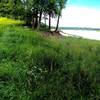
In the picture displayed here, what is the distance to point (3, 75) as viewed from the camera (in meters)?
6.32

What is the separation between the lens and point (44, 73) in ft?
22.7

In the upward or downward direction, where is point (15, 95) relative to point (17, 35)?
downward

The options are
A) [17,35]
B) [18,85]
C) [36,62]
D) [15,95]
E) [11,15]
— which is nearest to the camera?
[15,95]

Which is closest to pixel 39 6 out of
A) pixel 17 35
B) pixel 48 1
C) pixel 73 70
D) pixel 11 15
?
pixel 48 1

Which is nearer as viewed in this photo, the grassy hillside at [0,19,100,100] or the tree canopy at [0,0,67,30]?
the grassy hillside at [0,19,100,100]

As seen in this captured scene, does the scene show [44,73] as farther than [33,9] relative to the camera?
No

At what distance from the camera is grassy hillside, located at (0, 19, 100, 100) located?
614 cm

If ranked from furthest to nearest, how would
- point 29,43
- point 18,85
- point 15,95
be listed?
point 29,43, point 18,85, point 15,95

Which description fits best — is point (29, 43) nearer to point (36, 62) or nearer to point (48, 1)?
point (36, 62)

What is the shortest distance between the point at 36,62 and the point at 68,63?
96 cm

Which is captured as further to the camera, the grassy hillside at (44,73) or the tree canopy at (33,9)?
the tree canopy at (33,9)

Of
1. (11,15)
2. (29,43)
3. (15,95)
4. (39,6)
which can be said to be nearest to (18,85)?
(15,95)

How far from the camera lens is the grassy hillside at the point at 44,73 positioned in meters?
6.14

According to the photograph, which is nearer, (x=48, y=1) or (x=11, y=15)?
(x=48, y=1)
